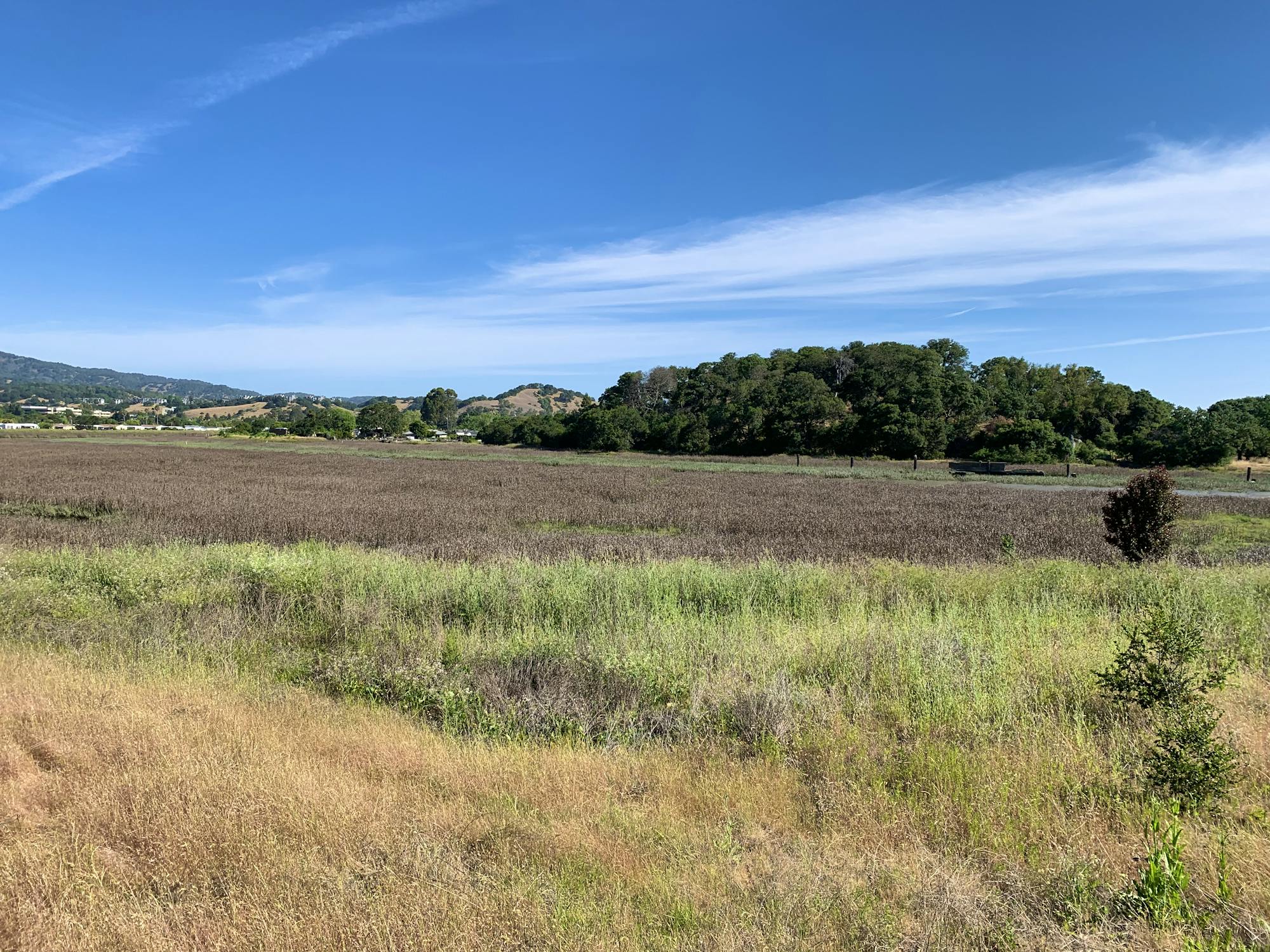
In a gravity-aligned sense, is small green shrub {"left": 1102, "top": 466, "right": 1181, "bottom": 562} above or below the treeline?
below

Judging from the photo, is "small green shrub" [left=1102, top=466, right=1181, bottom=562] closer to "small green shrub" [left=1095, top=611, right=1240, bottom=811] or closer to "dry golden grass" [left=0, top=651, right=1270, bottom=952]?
"small green shrub" [left=1095, top=611, right=1240, bottom=811]

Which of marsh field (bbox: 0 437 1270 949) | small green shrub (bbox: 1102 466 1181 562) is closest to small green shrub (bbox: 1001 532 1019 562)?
small green shrub (bbox: 1102 466 1181 562)

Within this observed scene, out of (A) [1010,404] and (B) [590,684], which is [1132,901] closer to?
(B) [590,684]

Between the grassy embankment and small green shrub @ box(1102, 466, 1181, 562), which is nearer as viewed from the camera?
the grassy embankment

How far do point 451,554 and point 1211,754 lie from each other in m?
13.7

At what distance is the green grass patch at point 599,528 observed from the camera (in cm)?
2145

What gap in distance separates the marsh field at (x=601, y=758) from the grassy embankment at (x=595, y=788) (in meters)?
0.02

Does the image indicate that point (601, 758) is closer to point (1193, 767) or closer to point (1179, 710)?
point (1193, 767)

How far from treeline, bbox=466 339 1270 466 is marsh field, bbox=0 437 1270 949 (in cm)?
6389

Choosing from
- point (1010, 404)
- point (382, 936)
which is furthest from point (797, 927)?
point (1010, 404)

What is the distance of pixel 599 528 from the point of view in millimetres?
23125

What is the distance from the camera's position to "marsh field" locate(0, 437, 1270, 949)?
2990 millimetres

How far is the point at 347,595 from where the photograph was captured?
398 inches

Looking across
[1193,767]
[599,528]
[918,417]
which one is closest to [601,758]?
[1193,767]
